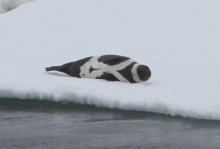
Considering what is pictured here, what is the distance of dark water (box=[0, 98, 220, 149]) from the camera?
139 inches

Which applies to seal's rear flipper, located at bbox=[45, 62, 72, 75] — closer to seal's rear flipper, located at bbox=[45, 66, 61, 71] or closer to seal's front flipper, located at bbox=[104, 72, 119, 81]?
seal's rear flipper, located at bbox=[45, 66, 61, 71]

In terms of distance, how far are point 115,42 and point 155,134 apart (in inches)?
173

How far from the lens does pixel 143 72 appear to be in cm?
513

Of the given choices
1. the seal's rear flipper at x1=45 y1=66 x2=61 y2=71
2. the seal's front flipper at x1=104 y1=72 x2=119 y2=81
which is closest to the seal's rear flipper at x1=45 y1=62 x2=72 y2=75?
the seal's rear flipper at x1=45 y1=66 x2=61 y2=71

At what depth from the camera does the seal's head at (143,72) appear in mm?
5113

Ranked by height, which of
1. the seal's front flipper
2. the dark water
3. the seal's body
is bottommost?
the dark water

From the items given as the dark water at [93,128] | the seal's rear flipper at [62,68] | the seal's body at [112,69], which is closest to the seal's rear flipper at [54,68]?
the seal's rear flipper at [62,68]

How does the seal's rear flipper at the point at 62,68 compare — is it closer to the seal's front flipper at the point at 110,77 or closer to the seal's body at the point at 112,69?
the seal's body at the point at 112,69

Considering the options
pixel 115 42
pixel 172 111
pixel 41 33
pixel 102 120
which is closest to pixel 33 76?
pixel 102 120

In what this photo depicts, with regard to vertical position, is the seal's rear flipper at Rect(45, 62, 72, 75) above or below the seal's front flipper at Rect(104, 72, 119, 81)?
above

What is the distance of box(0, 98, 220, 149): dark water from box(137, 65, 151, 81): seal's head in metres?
0.87

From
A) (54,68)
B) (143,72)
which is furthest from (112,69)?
(54,68)

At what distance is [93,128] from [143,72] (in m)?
1.44

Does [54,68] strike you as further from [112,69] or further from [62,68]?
[112,69]
